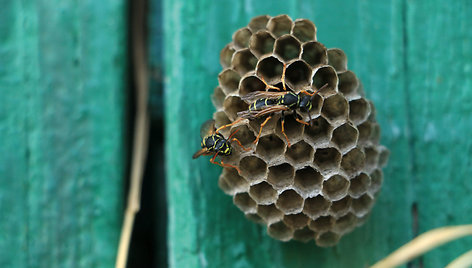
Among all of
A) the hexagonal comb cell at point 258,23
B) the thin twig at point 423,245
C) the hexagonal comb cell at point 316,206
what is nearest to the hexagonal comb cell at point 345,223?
the hexagonal comb cell at point 316,206

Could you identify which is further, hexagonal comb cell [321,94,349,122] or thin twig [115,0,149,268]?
thin twig [115,0,149,268]

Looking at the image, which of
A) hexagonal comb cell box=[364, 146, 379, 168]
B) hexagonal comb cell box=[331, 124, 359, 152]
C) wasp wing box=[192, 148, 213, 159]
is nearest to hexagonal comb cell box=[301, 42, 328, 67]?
hexagonal comb cell box=[331, 124, 359, 152]

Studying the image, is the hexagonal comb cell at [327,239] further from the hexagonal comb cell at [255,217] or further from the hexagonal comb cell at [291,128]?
the hexagonal comb cell at [291,128]

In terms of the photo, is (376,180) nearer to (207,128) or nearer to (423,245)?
(423,245)

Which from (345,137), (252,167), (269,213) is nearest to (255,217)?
(269,213)

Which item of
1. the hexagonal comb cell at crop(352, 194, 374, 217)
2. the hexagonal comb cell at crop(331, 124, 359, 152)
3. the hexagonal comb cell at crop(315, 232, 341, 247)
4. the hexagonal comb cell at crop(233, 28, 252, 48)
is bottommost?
the hexagonal comb cell at crop(315, 232, 341, 247)

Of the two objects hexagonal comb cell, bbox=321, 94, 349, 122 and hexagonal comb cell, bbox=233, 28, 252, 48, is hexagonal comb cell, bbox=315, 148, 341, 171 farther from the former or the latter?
hexagonal comb cell, bbox=233, 28, 252, 48
